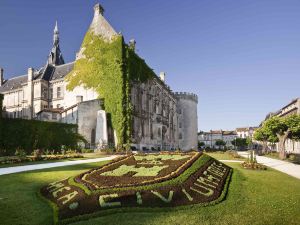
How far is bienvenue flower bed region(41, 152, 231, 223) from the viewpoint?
8.68 metres

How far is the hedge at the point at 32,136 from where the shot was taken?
31359 mm

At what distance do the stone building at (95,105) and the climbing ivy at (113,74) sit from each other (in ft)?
4.07

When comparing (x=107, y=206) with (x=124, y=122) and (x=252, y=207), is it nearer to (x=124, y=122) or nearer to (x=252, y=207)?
(x=252, y=207)

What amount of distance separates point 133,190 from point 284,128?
36.0 m

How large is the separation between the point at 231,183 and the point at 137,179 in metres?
4.57

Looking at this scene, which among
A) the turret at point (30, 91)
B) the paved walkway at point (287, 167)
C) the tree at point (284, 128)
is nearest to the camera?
the paved walkway at point (287, 167)

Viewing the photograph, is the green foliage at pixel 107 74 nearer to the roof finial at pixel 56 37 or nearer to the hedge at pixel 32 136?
the hedge at pixel 32 136

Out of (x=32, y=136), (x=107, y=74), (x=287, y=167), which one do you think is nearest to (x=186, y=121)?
(x=107, y=74)

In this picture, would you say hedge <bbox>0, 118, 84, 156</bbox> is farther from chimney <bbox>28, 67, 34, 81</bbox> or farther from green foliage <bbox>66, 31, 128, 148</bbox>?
chimney <bbox>28, 67, 34, 81</bbox>

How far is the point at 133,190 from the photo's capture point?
9711 mm

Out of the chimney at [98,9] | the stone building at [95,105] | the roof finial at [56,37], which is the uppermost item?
the roof finial at [56,37]

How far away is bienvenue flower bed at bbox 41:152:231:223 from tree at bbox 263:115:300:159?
2868 cm

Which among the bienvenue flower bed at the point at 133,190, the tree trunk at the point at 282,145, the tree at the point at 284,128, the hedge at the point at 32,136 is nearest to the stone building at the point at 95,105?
the hedge at the point at 32,136

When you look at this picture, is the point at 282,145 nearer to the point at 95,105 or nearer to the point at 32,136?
the point at 95,105
